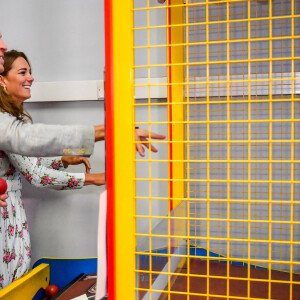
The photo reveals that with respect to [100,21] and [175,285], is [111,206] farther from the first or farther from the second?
[100,21]

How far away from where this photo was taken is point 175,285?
2.86 feet

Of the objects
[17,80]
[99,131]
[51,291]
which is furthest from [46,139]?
[51,291]

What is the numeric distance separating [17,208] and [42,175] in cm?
18

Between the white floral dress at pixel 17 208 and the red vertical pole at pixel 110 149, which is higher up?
the red vertical pole at pixel 110 149

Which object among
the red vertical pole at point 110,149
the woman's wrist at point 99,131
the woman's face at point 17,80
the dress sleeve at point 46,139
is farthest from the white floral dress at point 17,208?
the red vertical pole at point 110,149

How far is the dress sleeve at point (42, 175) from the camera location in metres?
1.58

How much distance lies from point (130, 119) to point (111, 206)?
0.14m

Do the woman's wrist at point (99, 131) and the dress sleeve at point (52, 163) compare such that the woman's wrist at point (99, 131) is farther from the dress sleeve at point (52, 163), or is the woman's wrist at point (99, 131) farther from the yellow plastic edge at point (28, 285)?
the dress sleeve at point (52, 163)

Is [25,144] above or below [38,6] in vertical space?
below

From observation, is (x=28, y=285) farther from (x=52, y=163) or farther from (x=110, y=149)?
(x=110, y=149)

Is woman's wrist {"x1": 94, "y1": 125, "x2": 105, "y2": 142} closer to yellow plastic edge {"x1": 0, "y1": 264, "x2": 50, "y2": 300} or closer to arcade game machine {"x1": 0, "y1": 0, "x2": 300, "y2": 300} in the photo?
arcade game machine {"x1": 0, "y1": 0, "x2": 300, "y2": 300}


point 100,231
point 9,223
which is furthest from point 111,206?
point 9,223

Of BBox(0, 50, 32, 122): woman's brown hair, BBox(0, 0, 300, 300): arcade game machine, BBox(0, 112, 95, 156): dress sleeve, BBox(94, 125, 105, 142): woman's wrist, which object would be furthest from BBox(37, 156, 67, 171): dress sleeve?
BBox(94, 125, 105, 142): woman's wrist

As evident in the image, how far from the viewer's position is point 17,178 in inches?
65.4
